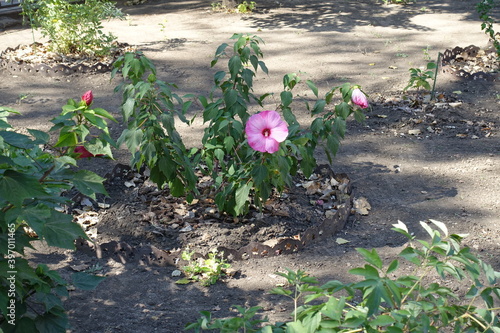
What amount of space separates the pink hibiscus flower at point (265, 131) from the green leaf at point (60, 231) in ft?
4.65

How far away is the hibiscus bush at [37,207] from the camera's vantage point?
5.95ft

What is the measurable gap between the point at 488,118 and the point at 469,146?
828mm

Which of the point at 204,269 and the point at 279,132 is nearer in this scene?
the point at 279,132

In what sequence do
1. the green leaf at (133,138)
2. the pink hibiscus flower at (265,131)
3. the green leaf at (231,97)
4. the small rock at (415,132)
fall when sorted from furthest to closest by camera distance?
the small rock at (415,132) → the green leaf at (231,97) → the green leaf at (133,138) → the pink hibiscus flower at (265,131)

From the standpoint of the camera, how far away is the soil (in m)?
3.35

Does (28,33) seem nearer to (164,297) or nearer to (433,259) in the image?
(164,297)

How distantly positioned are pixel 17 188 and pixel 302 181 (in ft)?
10.3

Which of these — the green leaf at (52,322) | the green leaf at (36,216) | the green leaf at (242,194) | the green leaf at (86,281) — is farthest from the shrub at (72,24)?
the green leaf at (36,216)

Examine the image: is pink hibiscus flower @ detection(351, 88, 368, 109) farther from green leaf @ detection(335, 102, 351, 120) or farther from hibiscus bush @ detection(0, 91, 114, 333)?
hibiscus bush @ detection(0, 91, 114, 333)

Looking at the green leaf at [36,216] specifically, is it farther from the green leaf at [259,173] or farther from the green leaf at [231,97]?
the green leaf at [231,97]

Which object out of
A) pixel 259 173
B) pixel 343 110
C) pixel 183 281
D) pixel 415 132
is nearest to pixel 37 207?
pixel 183 281

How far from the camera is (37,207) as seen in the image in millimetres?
1892

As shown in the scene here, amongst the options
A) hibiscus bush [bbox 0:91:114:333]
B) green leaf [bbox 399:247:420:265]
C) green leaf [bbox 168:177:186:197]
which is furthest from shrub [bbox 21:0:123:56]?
green leaf [bbox 399:247:420:265]

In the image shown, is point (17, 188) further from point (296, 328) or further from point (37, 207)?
point (296, 328)
